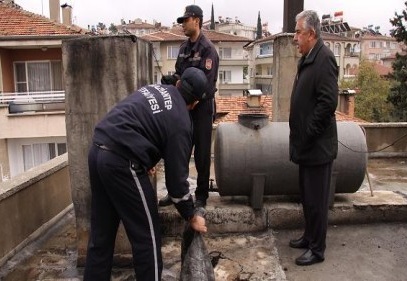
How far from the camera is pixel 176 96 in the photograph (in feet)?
9.34

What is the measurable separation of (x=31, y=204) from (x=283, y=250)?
272cm

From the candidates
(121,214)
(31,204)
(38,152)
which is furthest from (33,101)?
(121,214)

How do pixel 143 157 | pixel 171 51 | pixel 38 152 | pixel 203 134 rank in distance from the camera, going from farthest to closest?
1. pixel 171 51
2. pixel 38 152
3. pixel 203 134
4. pixel 143 157

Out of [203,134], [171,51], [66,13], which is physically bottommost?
[203,134]

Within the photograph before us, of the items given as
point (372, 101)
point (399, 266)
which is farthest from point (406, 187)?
point (372, 101)

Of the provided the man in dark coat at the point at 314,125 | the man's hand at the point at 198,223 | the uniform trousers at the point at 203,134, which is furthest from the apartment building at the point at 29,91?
the man's hand at the point at 198,223

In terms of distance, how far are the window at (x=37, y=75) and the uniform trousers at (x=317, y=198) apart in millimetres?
19206

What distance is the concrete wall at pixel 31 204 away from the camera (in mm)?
4016

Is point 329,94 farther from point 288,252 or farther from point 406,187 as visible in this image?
point 406,187

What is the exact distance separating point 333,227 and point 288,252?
761 millimetres

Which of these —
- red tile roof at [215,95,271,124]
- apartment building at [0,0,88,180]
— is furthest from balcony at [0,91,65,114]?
red tile roof at [215,95,271,124]

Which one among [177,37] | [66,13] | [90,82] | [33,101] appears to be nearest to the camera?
[90,82]

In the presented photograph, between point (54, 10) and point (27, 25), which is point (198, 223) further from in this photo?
point (54, 10)

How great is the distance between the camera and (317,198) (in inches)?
146
